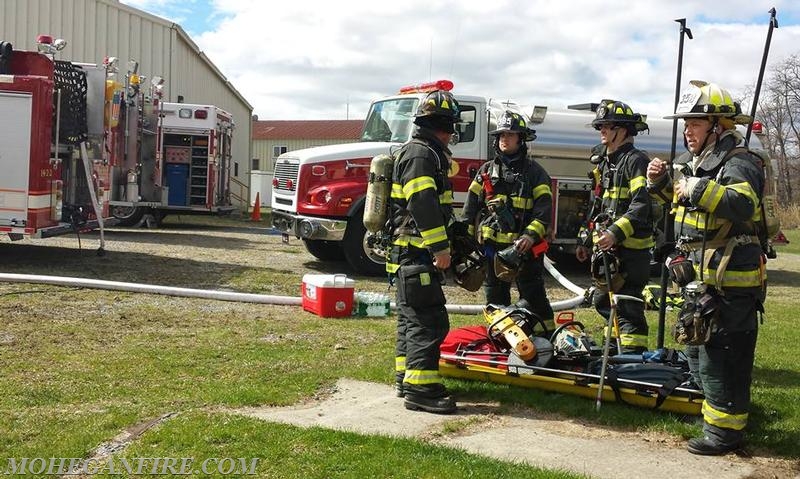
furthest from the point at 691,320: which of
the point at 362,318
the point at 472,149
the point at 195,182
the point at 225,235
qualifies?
the point at 195,182

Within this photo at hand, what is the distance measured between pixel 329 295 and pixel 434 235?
317 centimetres

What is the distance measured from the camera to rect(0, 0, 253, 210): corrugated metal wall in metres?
17.6

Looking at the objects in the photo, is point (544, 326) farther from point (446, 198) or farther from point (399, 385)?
point (446, 198)

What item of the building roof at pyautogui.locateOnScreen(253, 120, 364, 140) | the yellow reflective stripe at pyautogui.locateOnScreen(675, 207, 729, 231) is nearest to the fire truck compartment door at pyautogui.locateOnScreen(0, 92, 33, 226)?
the yellow reflective stripe at pyautogui.locateOnScreen(675, 207, 729, 231)

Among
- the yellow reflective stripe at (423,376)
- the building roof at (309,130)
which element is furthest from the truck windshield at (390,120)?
the building roof at (309,130)

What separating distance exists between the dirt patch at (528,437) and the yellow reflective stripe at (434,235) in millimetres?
1044

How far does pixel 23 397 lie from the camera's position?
4801 mm

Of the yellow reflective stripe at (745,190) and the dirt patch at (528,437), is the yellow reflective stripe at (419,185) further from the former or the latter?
the yellow reflective stripe at (745,190)

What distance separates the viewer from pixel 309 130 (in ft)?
205

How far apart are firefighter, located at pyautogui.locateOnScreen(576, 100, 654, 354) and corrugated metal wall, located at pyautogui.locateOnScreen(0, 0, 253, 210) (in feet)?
49.0

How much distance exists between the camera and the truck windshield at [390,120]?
1140 centimetres

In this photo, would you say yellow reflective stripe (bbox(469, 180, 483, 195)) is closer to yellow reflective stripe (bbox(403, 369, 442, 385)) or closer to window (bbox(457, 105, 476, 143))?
yellow reflective stripe (bbox(403, 369, 442, 385))

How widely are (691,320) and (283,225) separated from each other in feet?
26.2

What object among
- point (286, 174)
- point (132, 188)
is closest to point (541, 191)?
point (286, 174)
